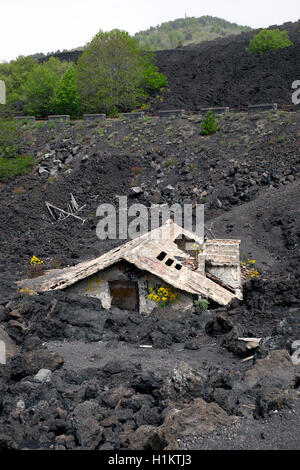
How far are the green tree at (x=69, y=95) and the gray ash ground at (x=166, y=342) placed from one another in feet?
62.4

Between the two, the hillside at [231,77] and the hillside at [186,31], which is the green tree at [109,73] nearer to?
the hillside at [231,77]

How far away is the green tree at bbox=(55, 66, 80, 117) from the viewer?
46.1 metres

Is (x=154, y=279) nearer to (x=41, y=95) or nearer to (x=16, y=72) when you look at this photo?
(x=41, y=95)

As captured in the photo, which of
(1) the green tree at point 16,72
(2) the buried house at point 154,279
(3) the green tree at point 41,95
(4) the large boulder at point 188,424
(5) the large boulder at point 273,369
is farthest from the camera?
(1) the green tree at point 16,72

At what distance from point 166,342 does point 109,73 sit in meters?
36.3

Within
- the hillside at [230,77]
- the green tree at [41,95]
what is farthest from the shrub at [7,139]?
the hillside at [230,77]

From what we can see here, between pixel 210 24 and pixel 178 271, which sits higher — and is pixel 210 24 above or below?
above

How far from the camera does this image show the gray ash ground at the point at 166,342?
23.0 ft

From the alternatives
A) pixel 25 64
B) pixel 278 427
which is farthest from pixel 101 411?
pixel 25 64

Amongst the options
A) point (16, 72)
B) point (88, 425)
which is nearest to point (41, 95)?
point (16, 72)

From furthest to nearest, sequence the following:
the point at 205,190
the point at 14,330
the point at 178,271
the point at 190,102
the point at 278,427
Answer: the point at 190,102, the point at 205,190, the point at 178,271, the point at 14,330, the point at 278,427

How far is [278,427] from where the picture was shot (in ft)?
21.7

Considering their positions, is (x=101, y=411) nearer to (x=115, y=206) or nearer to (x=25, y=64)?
(x=115, y=206)

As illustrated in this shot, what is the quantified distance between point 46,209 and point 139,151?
886cm
